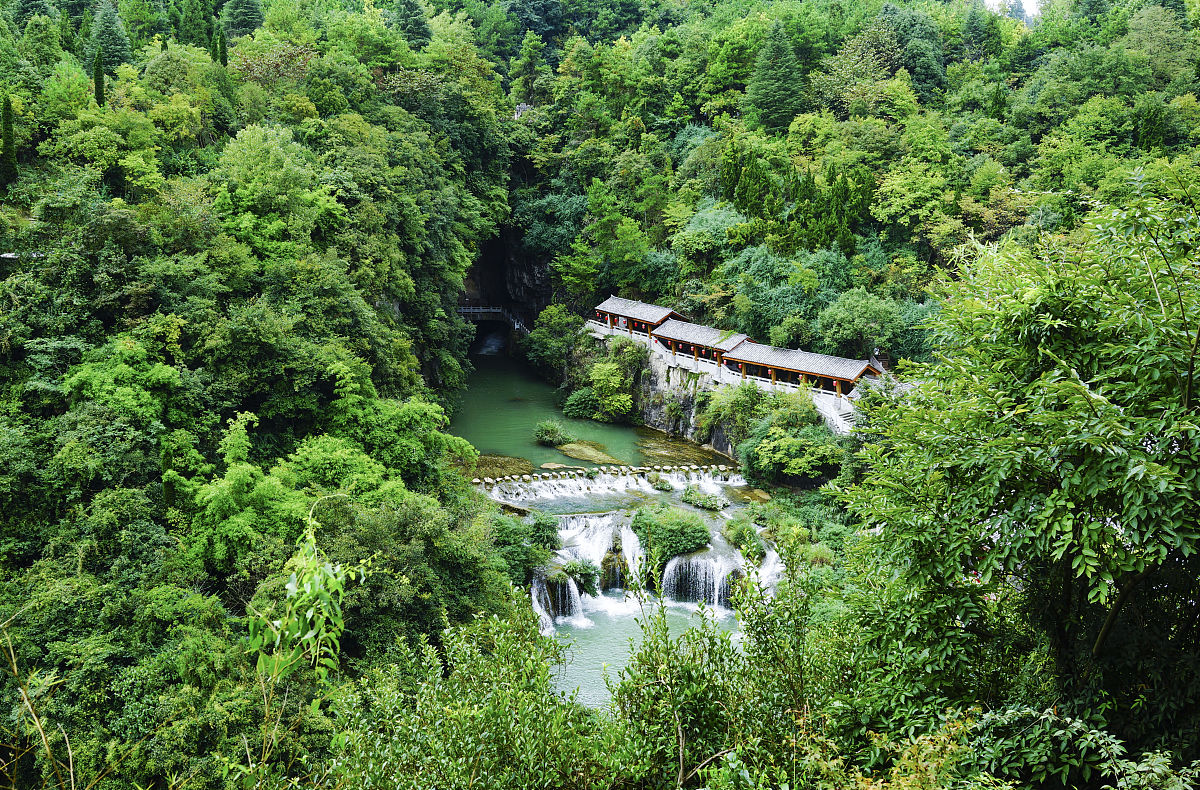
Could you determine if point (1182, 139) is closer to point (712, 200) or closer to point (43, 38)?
point (712, 200)

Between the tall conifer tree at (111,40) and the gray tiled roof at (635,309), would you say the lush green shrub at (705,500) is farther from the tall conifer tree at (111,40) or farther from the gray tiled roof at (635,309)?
the tall conifer tree at (111,40)

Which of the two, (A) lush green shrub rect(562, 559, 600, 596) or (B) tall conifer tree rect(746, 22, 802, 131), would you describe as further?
(B) tall conifer tree rect(746, 22, 802, 131)

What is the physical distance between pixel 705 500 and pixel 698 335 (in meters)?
8.65

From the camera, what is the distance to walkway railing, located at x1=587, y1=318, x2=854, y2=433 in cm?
2394

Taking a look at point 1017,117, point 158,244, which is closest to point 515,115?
point 1017,117

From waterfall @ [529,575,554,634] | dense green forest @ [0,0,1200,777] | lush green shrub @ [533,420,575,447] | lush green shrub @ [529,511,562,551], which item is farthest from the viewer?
lush green shrub @ [533,420,575,447]

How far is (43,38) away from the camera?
2466cm

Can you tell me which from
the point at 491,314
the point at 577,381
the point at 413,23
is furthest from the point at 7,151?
the point at 491,314

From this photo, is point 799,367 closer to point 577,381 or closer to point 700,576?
point 700,576

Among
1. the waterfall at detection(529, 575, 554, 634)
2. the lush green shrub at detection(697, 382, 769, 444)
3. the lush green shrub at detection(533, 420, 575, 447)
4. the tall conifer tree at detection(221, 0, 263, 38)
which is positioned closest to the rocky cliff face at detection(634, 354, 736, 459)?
the lush green shrub at detection(697, 382, 769, 444)

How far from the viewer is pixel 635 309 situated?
31688mm

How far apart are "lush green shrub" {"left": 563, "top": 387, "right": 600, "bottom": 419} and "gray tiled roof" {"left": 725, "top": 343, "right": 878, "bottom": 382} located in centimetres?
604

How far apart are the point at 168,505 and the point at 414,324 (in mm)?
14013

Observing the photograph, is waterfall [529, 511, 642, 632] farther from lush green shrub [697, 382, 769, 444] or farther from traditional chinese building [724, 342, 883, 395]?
traditional chinese building [724, 342, 883, 395]
